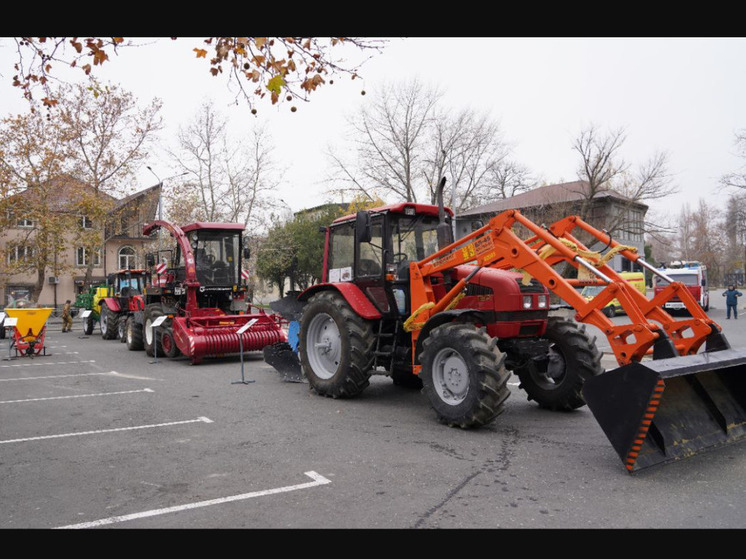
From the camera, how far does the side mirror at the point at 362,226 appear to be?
7500 millimetres

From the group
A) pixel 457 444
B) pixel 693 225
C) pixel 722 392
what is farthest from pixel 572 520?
pixel 693 225

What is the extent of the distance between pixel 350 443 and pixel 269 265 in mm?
40076

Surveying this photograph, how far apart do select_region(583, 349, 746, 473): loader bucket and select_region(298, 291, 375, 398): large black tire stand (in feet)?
11.3

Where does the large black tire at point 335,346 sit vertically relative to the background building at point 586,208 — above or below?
below

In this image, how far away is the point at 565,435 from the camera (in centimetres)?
622

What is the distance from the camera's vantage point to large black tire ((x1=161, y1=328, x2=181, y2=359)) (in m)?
13.6

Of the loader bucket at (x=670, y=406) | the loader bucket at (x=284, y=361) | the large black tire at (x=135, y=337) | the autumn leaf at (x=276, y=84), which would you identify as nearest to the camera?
the loader bucket at (x=670, y=406)

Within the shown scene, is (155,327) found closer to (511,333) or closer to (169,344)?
(169,344)

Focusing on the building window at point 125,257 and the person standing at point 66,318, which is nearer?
the person standing at point 66,318

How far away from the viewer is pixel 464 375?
6418 millimetres

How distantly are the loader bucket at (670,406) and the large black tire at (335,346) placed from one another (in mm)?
3457

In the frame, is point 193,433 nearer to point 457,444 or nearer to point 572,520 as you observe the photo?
point 457,444

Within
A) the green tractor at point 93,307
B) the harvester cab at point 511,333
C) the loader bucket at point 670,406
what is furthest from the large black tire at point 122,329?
the loader bucket at point 670,406

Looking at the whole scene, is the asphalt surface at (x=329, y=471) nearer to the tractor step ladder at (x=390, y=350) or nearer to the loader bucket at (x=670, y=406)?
the loader bucket at (x=670, y=406)
